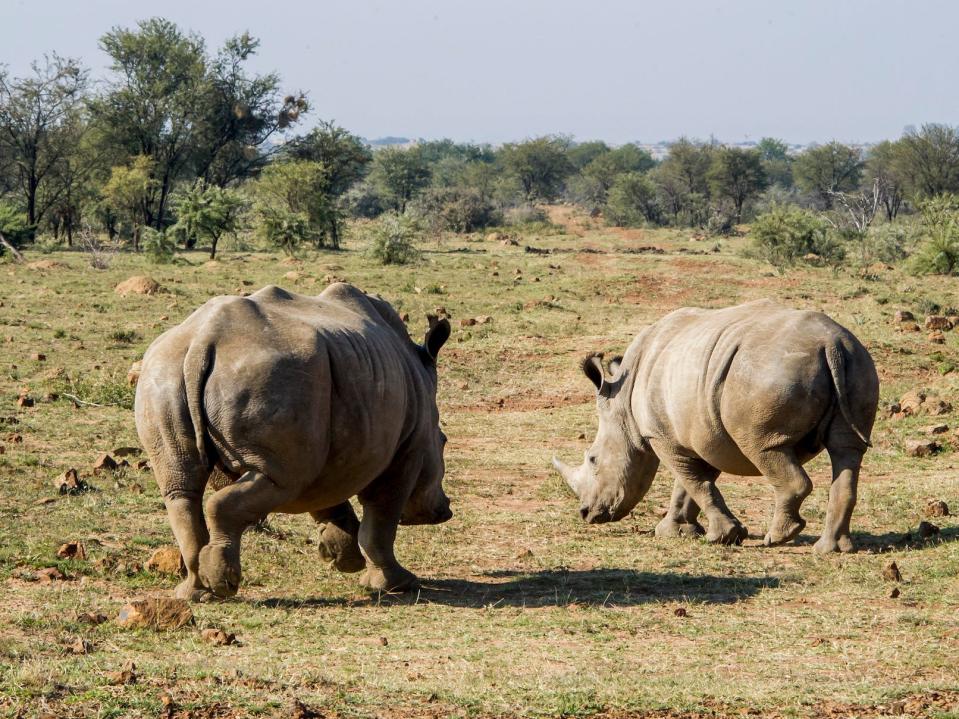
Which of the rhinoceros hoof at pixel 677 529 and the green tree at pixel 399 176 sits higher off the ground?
the green tree at pixel 399 176

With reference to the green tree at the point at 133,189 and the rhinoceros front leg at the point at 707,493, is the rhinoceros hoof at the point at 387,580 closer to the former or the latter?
the rhinoceros front leg at the point at 707,493

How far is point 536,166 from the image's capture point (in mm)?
70375

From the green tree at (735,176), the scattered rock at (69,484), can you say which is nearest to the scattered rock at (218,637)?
the scattered rock at (69,484)

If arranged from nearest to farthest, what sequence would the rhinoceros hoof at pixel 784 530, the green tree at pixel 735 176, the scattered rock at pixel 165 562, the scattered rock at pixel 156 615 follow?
the scattered rock at pixel 156 615 → the scattered rock at pixel 165 562 → the rhinoceros hoof at pixel 784 530 → the green tree at pixel 735 176

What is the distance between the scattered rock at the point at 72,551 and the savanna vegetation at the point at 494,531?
0.01 metres

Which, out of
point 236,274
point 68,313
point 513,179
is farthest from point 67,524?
point 513,179

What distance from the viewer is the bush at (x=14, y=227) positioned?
116 ft

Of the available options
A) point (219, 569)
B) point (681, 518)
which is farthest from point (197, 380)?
point (681, 518)

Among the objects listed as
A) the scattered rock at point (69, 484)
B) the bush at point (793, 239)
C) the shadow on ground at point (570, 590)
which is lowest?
the shadow on ground at point (570, 590)

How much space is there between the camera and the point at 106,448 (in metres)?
12.3

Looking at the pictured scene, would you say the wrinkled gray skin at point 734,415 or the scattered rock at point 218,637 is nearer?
the scattered rock at point 218,637

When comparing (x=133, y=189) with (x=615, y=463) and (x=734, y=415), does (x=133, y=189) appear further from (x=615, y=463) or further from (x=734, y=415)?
(x=734, y=415)

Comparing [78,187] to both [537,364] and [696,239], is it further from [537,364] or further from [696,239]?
[537,364]

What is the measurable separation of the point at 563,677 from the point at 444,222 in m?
41.7
